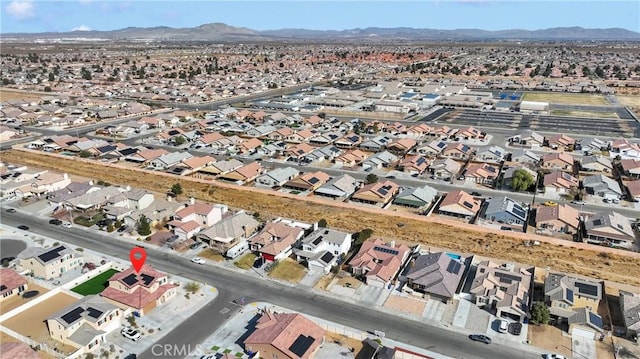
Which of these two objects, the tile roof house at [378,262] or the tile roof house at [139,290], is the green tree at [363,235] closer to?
the tile roof house at [378,262]

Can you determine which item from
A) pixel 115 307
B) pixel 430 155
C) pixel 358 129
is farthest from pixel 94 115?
pixel 115 307

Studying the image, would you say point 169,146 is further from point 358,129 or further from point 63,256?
point 63,256

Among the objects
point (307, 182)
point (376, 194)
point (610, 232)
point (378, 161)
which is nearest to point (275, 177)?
point (307, 182)

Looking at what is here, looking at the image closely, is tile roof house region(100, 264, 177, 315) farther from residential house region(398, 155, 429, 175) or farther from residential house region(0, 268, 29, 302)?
residential house region(398, 155, 429, 175)

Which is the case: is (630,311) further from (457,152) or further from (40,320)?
(457,152)

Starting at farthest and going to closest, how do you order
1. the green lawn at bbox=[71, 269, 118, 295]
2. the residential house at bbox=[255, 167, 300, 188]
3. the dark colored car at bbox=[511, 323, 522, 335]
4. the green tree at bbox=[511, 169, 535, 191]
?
the residential house at bbox=[255, 167, 300, 188], the green tree at bbox=[511, 169, 535, 191], the green lawn at bbox=[71, 269, 118, 295], the dark colored car at bbox=[511, 323, 522, 335]

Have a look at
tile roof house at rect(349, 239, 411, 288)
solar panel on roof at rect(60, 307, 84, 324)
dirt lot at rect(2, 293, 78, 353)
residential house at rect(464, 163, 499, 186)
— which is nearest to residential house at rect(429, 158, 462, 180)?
residential house at rect(464, 163, 499, 186)
